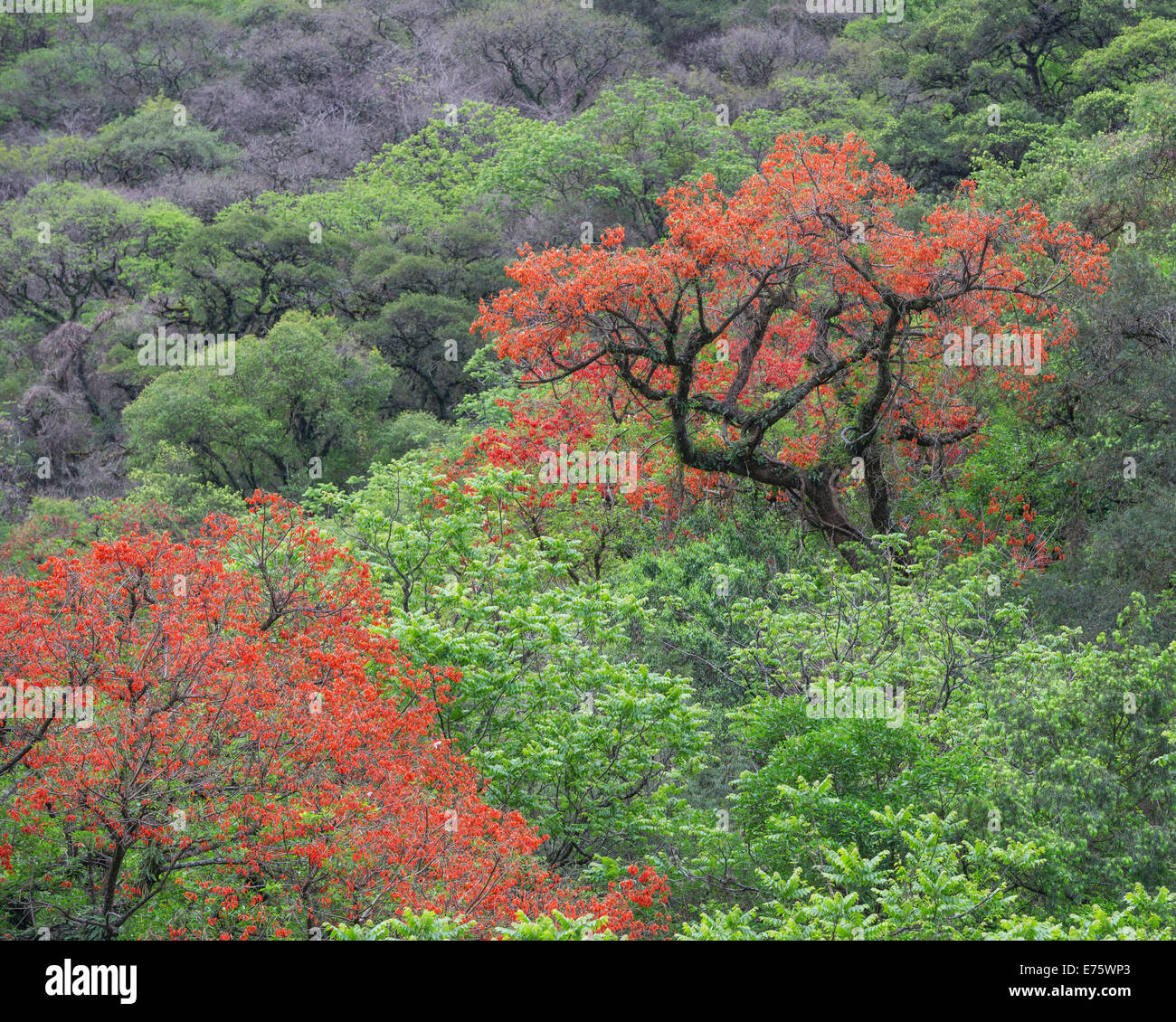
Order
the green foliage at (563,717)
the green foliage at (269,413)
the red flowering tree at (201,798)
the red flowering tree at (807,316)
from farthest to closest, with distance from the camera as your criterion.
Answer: the green foliage at (269,413) → the red flowering tree at (807,316) → the green foliage at (563,717) → the red flowering tree at (201,798)

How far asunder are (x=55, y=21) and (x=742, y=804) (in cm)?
5841

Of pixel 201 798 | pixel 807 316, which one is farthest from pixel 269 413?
pixel 201 798

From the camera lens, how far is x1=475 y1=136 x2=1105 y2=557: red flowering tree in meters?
14.9

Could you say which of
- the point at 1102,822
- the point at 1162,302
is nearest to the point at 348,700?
the point at 1102,822

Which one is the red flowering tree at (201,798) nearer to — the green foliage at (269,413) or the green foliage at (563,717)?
the green foliage at (563,717)

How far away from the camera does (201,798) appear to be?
28.2 feet

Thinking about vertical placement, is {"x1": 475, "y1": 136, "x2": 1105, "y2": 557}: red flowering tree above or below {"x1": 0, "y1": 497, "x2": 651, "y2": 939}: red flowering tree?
above

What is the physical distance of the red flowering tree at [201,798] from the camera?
7891 millimetres

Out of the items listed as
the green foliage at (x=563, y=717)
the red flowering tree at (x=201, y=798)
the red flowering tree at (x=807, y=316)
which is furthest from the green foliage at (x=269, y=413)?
the red flowering tree at (x=201, y=798)

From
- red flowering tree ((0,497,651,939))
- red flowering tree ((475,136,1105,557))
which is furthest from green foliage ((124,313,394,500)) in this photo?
red flowering tree ((0,497,651,939))

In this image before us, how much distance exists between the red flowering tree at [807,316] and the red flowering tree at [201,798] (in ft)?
22.7

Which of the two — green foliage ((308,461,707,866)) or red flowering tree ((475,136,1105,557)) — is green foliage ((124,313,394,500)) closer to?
red flowering tree ((475,136,1105,557))

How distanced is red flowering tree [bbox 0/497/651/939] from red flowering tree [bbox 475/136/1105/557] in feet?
22.7

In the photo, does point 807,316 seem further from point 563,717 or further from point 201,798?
point 201,798
